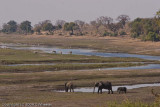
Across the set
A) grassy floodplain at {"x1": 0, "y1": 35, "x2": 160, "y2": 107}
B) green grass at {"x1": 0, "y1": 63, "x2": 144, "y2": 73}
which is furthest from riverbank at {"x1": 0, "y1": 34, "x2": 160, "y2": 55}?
green grass at {"x1": 0, "y1": 63, "x2": 144, "y2": 73}

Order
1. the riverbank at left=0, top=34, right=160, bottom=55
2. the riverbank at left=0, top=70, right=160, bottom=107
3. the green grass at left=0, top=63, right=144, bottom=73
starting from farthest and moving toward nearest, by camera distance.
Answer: the riverbank at left=0, top=34, right=160, bottom=55
the green grass at left=0, top=63, right=144, bottom=73
the riverbank at left=0, top=70, right=160, bottom=107

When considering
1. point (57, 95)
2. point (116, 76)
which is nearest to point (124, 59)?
point (116, 76)

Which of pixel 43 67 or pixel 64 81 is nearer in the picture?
pixel 64 81

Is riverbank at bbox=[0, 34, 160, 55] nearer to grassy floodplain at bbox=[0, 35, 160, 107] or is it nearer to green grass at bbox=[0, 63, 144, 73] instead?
grassy floodplain at bbox=[0, 35, 160, 107]

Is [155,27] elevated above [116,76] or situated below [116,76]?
above

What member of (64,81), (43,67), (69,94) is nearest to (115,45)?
(43,67)

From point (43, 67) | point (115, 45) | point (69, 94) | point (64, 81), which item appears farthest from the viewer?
point (115, 45)

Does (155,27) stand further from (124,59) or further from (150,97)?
(150,97)

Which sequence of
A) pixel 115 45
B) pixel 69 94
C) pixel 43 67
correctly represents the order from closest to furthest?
pixel 69 94, pixel 43 67, pixel 115 45

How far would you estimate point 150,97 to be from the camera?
29047 mm

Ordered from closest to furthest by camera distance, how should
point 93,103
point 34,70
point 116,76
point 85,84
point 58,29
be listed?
1. point 93,103
2. point 85,84
3. point 116,76
4. point 34,70
5. point 58,29

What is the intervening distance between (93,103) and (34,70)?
23.4 m

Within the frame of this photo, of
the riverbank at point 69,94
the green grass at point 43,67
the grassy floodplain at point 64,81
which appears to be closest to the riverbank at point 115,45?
the grassy floodplain at point 64,81

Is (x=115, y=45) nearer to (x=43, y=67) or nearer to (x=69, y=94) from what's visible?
(x=43, y=67)
